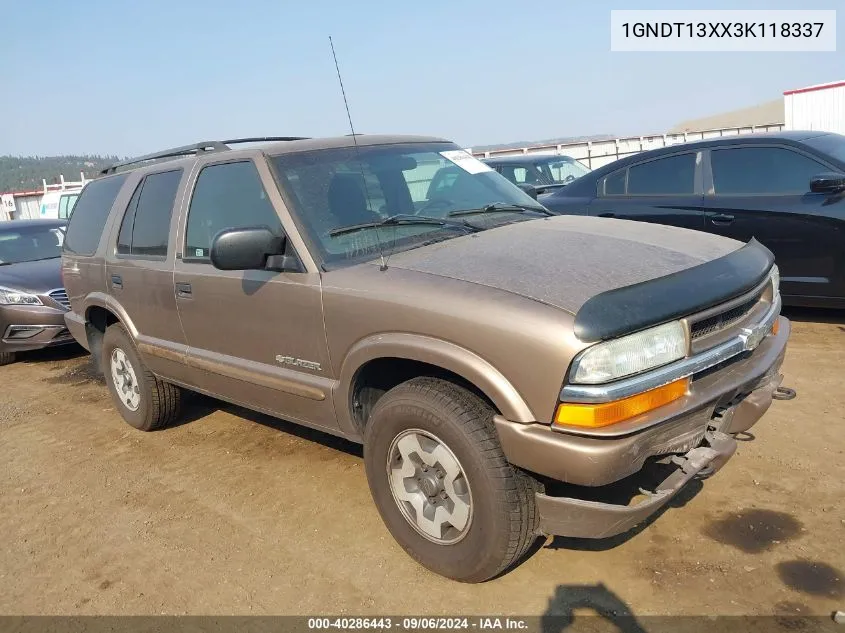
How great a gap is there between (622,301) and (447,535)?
1.23 meters

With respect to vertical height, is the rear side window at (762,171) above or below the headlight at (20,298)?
above

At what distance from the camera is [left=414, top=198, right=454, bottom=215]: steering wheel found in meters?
3.61

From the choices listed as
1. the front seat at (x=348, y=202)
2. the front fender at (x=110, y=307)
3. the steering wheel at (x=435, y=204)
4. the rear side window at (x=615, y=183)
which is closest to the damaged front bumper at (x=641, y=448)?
the front seat at (x=348, y=202)

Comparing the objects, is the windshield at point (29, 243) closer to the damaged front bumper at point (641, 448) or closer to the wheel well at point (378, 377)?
the wheel well at point (378, 377)

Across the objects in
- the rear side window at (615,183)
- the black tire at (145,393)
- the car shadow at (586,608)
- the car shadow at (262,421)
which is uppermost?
the rear side window at (615,183)

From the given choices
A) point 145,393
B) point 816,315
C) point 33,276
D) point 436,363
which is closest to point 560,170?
point 816,315

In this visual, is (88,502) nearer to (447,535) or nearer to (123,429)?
(123,429)

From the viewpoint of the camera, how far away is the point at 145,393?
4879mm

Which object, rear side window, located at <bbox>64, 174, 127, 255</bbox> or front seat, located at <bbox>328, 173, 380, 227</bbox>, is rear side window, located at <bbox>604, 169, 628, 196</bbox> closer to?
front seat, located at <bbox>328, 173, 380, 227</bbox>

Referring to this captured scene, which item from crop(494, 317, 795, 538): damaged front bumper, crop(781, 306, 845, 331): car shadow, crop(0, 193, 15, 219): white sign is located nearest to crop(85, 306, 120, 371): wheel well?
crop(494, 317, 795, 538): damaged front bumper

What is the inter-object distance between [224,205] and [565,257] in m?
2.01

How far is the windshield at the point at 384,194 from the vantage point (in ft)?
10.8

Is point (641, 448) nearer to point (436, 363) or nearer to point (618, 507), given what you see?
point (618, 507)

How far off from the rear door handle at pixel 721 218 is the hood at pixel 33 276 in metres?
6.57
